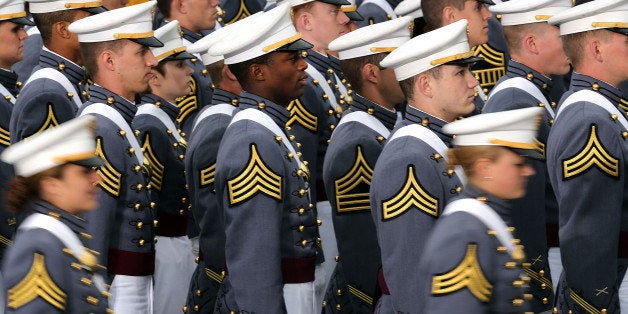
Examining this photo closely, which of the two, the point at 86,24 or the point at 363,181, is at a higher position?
the point at 86,24

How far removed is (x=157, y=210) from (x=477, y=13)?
8.60ft

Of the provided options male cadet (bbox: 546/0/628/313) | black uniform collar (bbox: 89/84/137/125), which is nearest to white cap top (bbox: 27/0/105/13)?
black uniform collar (bbox: 89/84/137/125)

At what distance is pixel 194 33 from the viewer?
1196 centimetres

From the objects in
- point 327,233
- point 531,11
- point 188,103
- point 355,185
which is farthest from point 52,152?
point 188,103

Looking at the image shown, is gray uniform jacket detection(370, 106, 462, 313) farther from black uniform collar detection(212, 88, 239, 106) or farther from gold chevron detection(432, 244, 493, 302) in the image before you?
black uniform collar detection(212, 88, 239, 106)

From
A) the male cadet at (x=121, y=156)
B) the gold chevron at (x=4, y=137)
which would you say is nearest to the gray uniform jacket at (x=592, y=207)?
the male cadet at (x=121, y=156)

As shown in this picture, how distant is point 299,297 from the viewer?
8.66m

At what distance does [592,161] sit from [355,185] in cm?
145

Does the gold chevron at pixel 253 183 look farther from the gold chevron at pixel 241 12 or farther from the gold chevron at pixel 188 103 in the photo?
the gold chevron at pixel 241 12

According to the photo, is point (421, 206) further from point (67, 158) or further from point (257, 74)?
point (67, 158)

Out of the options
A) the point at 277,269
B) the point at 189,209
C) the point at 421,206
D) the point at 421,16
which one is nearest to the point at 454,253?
the point at 421,206

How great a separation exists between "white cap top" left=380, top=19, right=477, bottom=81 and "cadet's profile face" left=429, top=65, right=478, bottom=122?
0.19ft

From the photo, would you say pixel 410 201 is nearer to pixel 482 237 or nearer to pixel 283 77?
pixel 283 77

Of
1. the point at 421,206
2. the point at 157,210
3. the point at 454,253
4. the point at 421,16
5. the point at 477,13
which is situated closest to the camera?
the point at 454,253
